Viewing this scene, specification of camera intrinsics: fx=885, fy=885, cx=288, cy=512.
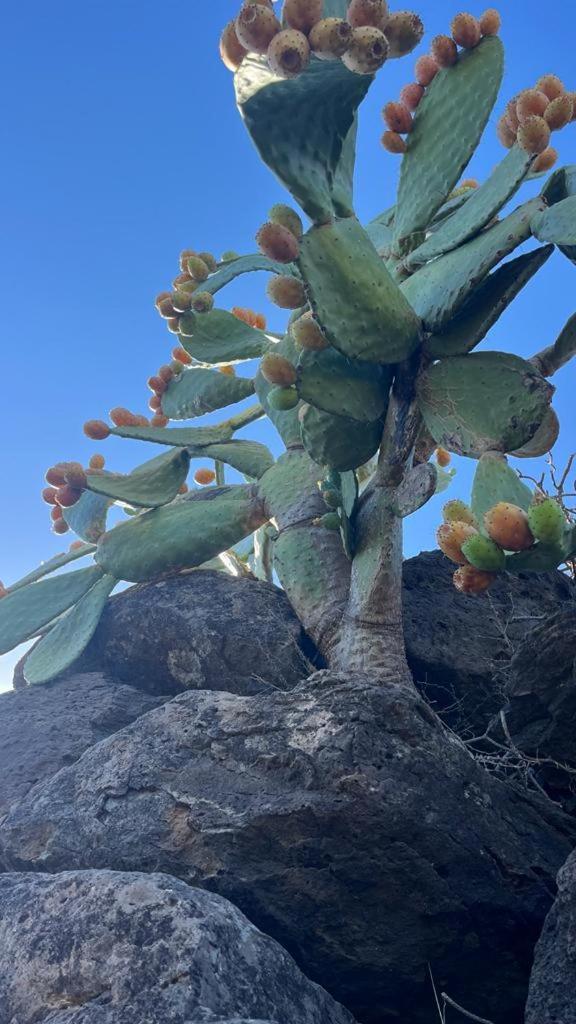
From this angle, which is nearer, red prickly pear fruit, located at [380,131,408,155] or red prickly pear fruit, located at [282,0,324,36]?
red prickly pear fruit, located at [282,0,324,36]

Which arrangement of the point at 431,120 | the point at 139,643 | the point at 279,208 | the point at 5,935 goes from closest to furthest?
the point at 5,935 < the point at 279,208 < the point at 431,120 < the point at 139,643

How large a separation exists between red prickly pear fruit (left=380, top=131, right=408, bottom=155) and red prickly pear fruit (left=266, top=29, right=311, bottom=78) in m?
0.91

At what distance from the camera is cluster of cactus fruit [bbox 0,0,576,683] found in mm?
2207

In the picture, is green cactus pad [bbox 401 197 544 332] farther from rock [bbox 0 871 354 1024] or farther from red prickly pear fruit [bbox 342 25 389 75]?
rock [bbox 0 871 354 1024]

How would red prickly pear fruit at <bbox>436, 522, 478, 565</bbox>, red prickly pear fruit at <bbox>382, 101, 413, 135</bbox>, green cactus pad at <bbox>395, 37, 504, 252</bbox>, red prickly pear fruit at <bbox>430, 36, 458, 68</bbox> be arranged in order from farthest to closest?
Result: red prickly pear fruit at <bbox>382, 101, 413, 135</bbox>, red prickly pear fruit at <bbox>430, 36, 458, 68</bbox>, green cactus pad at <bbox>395, 37, 504, 252</bbox>, red prickly pear fruit at <bbox>436, 522, 478, 565</bbox>

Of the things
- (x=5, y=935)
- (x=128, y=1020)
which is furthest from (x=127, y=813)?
(x=128, y=1020)

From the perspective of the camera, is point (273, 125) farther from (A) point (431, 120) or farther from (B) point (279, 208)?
(A) point (431, 120)

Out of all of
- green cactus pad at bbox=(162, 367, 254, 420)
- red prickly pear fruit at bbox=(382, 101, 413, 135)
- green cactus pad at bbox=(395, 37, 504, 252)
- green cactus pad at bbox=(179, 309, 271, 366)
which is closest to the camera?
green cactus pad at bbox=(395, 37, 504, 252)

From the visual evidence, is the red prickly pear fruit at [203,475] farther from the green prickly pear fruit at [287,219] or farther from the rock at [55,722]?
the green prickly pear fruit at [287,219]

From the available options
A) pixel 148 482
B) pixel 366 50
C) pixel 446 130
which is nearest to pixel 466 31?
pixel 446 130

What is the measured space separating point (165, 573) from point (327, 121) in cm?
210

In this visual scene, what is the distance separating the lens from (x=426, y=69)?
298 cm

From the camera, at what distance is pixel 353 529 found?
3.03 metres

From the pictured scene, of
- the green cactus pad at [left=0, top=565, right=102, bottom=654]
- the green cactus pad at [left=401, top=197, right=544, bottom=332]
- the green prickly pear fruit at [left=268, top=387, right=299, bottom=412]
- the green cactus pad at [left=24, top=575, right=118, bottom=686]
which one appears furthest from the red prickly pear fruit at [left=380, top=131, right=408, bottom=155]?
the green cactus pad at [left=0, top=565, right=102, bottom=654]
